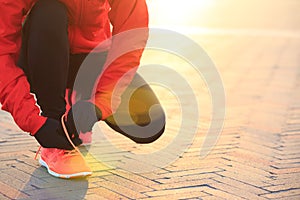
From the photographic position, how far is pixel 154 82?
3727mm

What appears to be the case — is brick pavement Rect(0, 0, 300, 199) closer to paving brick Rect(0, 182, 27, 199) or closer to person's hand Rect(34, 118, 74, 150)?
paving brick Rect(0, 182, 27, 199)

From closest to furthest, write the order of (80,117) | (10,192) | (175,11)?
(80,117), (10,192), (175,11)

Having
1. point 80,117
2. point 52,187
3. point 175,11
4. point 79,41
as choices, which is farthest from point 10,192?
point 175,11

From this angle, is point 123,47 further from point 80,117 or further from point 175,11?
point 175,11

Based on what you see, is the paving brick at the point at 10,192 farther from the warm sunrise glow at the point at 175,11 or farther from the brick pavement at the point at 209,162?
the warm sunrise glow at the point at 175,11

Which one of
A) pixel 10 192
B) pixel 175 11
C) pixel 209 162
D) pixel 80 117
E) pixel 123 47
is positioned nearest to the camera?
pixel 80 117

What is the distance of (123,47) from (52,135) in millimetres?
425

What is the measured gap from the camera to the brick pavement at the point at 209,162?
195 cm

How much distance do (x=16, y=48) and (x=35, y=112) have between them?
22 centimetres

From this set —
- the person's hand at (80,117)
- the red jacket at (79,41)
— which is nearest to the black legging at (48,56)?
the red jacket at (79,41)

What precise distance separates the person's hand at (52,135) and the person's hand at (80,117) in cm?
4

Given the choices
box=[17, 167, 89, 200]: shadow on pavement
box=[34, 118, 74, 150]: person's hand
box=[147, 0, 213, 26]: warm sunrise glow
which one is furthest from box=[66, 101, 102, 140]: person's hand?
box=[147, 0, 213, 26]: warm sunrise glow

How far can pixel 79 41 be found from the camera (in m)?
2.18

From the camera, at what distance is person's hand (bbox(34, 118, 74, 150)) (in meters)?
1.89
